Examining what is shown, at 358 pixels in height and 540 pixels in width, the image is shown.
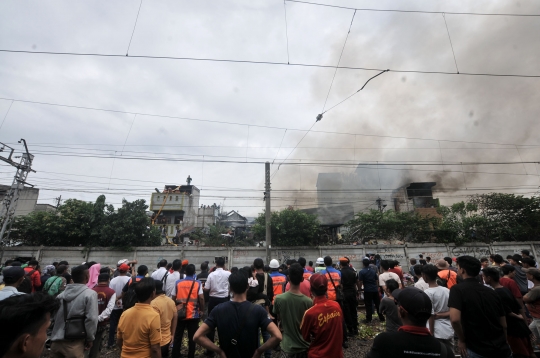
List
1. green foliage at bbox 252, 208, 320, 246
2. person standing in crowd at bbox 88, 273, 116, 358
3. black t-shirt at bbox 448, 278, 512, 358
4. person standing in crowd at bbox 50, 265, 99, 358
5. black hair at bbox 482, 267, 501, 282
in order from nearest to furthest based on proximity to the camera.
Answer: black t-shirt at bbox 448, 278, 512, 358 → person standing in crowd at bbox 50, 265, 99, 358 → black hair at bbox 482, 267, 501, 282 → person standing in crowd at bbox 88, 273, 116, 358 → green foliage at bbox 252, 208, 320, 246

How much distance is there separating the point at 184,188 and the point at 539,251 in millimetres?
41034

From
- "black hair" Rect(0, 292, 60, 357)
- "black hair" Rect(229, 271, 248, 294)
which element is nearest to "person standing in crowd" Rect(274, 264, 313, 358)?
"black hair" Rect(229, 271, 248, 294)

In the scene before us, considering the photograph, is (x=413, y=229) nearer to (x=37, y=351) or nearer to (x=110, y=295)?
(x=110, y=295)

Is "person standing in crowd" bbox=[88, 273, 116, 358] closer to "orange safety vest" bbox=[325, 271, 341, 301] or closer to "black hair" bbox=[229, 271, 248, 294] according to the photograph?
"black hair" bbox=[229, 271, 248, 294]

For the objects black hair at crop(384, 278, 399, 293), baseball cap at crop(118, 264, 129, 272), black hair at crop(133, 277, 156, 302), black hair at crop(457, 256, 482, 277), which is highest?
black hair at crop(457, 256, 482, 277)

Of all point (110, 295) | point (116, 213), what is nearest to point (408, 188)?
point (116, 213)

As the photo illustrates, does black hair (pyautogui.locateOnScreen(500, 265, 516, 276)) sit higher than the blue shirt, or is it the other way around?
black hair (pyautogui.locateOnScreen(500, 265, 516, 276))

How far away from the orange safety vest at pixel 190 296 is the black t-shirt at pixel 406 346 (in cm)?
416

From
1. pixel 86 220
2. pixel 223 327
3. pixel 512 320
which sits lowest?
pixel 512 320

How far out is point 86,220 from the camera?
17250 millimetres

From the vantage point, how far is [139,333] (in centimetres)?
304

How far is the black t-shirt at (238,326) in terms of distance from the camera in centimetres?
252

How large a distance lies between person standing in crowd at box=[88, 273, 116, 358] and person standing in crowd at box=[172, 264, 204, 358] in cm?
120

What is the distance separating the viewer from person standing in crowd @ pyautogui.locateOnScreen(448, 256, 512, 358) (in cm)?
291
